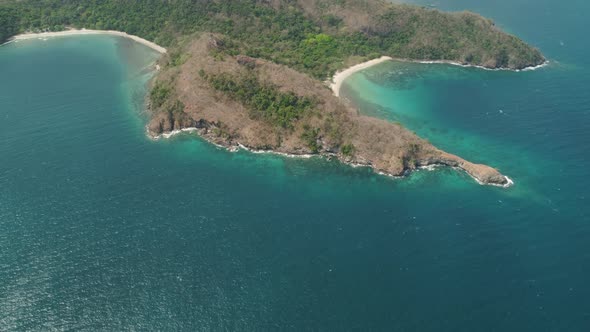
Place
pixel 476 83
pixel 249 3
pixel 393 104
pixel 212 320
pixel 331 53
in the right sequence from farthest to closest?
1. pixel 249 3
2. pixel 331 53
3. pixel 476 83
4. pixel 393 104
5. pixel 212 320

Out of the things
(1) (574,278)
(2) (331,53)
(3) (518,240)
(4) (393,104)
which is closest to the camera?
(1) (574,278)

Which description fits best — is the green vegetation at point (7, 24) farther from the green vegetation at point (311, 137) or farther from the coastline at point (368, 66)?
the green vegetation at point (311, 137)

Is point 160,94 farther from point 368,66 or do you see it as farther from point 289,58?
point 368,66

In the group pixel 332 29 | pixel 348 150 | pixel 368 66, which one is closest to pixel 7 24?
pixel 332 29

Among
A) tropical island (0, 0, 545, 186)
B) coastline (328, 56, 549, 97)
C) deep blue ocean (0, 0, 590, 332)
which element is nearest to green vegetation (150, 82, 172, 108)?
tropical island (0, 0, 545, 186)

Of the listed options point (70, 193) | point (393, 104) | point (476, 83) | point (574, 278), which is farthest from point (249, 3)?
point (574, 278)

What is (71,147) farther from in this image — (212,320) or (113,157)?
(212,320)
